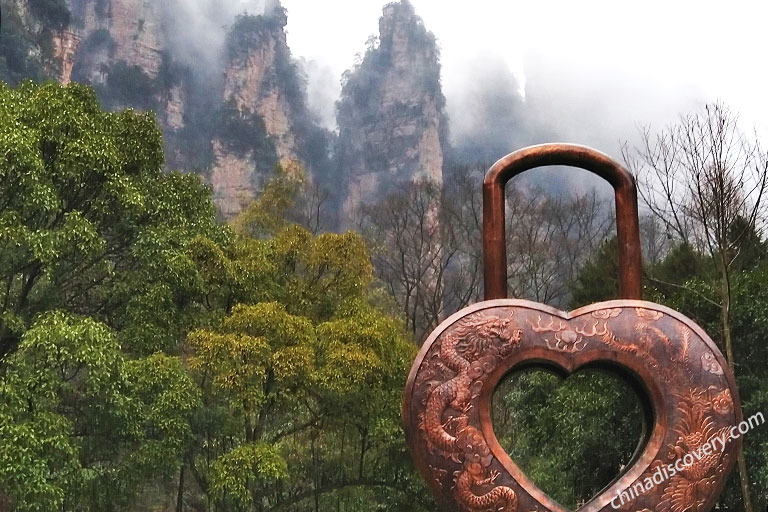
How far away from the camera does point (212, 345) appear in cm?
678

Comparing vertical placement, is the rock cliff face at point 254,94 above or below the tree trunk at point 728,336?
above

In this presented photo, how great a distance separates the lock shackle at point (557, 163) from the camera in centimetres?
329

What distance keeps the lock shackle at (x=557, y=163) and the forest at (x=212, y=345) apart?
2.37 m

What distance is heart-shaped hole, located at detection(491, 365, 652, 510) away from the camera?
24.8 feet

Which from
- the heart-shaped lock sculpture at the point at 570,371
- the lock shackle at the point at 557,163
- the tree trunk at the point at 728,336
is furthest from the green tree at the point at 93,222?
the tree trunk at the point at 728,336

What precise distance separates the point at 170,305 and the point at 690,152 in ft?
18.3

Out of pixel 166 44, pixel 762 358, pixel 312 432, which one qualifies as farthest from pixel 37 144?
pixel 166 44

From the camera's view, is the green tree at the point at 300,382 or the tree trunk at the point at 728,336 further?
the green tree at the point at 300,382

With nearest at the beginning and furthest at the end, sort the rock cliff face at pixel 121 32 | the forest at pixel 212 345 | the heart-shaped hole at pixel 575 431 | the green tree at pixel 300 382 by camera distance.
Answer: the forest at pixel 212 345, the green tree at pixel 300 382, the heart-shaped hole at pixel 575 431, the rock cliff face at pixel 121 32

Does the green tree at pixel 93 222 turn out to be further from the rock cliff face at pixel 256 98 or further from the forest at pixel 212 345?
the rock cliff face at pixel 256 98

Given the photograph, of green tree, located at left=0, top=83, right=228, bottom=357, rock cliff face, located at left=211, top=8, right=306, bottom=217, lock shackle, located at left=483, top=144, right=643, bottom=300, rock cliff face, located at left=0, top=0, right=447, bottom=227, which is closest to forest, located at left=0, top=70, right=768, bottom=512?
green tree, located at left=0, top=83, right=228, bottom=357

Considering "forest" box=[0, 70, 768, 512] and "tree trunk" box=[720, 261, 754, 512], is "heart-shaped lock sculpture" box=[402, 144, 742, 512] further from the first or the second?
"tree trunk" box=[720, 261, 754, 512]

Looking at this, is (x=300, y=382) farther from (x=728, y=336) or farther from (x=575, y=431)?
(x=728, y=336)

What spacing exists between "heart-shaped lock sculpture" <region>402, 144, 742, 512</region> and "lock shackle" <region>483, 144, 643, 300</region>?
0.73 feet
